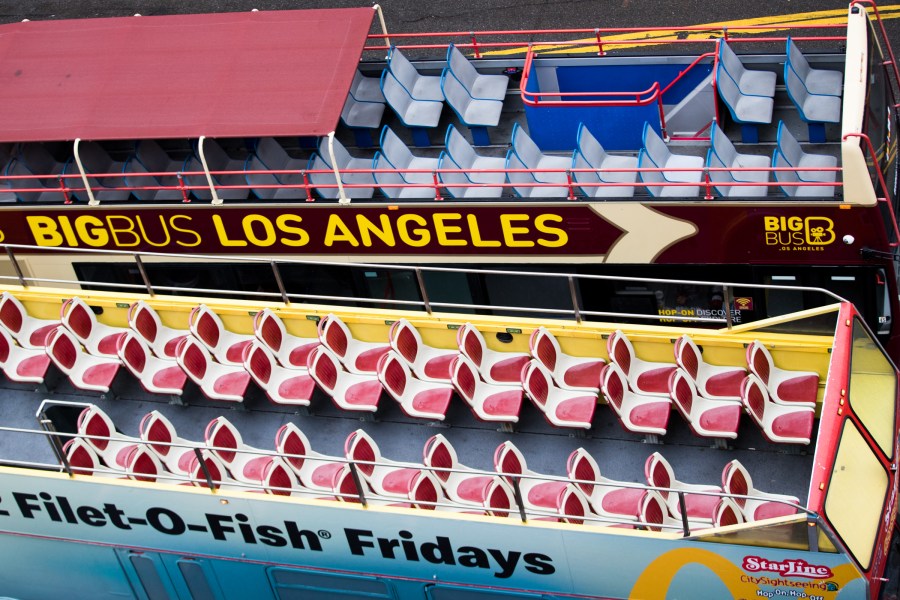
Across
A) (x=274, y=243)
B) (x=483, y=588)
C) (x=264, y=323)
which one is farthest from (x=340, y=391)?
(x=274, y=243)

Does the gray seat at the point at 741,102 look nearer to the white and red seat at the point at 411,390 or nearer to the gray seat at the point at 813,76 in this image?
the gray seat at the point at 813,76

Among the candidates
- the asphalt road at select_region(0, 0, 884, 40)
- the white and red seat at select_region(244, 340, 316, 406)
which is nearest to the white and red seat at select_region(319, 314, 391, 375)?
the white and red seat at select_region(244, 340, 316, 406)

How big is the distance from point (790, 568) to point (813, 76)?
761cm

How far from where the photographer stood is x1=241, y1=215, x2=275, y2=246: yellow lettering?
55.4 feet

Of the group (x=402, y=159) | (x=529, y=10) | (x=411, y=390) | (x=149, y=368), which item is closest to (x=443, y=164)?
(x=402, y=159)

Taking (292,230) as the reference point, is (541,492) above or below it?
below

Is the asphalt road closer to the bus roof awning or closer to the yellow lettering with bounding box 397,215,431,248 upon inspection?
the bus roof awning

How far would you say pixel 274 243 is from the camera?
17.1 meters

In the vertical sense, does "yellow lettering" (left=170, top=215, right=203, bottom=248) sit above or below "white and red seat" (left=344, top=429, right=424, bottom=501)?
above

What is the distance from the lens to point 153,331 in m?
14.7

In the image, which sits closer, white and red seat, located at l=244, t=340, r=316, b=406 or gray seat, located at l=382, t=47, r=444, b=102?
white and red seat, located at l=244, t=340, r=316, b=406

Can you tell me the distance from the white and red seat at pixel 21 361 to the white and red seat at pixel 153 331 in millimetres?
1108

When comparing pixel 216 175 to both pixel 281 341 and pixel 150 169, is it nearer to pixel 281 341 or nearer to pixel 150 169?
pixel 150 169

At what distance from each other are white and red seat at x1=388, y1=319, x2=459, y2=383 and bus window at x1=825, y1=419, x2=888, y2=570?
4048 millimetres
